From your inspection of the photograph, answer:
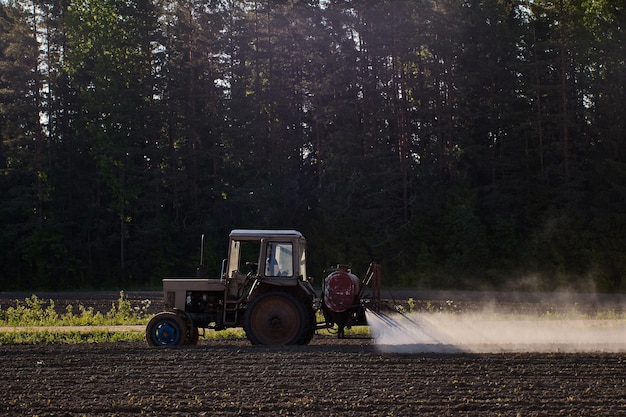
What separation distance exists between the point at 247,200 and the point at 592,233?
56.3ft

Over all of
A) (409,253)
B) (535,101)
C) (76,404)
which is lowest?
(76,404)

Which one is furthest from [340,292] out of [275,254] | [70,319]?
[70,319]

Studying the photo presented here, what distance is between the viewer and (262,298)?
1667cm

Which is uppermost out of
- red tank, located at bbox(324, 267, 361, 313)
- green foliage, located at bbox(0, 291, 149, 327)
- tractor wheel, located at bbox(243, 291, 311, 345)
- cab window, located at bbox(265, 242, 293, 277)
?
cab window, located at bbox(265, 242, 293, 277)

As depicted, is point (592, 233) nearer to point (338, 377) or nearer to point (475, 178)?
point (475, 178)

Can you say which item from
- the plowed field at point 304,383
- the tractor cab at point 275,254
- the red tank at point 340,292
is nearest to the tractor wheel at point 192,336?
the plowed field at point 304,383

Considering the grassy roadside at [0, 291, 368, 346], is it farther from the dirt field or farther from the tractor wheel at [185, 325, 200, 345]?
the dirt field

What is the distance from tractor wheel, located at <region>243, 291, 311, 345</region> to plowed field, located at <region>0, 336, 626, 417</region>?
1.15ft

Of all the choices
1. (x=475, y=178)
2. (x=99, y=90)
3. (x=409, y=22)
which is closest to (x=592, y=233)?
(x=475, y=178)

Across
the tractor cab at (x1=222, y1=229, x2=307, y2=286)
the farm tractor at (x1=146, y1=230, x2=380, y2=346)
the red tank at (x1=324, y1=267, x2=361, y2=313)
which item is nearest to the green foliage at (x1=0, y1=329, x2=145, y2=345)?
the farm tractor at (x1=146, y1=230, x2=380, y2=346)

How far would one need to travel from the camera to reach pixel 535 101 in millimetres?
46312

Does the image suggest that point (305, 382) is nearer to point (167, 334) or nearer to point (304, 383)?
point (304, 383)

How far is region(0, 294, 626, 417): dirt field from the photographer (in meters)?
10.5

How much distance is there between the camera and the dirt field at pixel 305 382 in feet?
34.6
